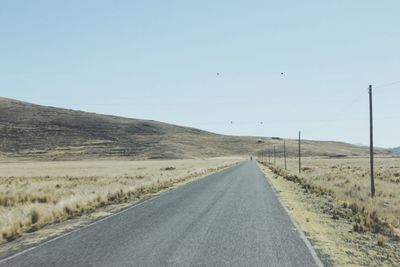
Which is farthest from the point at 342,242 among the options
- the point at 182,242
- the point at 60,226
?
the point at 60,226

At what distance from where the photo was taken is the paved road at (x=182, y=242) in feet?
30.8

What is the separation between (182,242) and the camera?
11.3m

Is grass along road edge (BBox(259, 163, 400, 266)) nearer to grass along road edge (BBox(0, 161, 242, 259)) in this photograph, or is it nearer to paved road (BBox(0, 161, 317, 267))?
paved road (BBox(0, 161, 317, 267))

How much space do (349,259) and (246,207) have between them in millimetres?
9931

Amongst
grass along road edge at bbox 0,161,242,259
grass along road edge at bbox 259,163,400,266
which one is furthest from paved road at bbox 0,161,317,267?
grass along road edge at bbox 0,161,242,259

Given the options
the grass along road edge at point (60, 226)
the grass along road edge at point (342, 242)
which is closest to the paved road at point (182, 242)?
the grass along road edge at point (342, 242)

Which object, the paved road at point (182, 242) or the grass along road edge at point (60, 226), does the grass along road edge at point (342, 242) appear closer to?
the paved road at point (182, 242)

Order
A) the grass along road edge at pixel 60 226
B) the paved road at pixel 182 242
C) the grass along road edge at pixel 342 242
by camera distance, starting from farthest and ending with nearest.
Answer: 1. the grass along road edge at pixel 60 226
2. the grass along road edge at pixel 342 242
3. the paved road at pixel 182 242

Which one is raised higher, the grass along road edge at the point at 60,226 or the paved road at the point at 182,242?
the paved road at the point at 182,242

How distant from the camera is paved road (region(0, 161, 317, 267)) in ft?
30.8

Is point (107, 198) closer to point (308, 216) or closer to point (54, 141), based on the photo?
point (308, 216)

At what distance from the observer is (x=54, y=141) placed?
185500 millimetres

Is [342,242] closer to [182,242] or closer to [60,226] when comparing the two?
[182,242]

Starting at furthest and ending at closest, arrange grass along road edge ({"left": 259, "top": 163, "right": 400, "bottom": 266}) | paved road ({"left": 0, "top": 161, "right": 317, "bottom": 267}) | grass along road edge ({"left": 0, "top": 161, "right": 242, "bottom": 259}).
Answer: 1. grass along road edge ({"left": 0, "top": 161, "right": 242, "bottom": 259})
2. grass along road edge ({"left": 259, "top": 163, "right": 400, "bottom": 266})
3. paved road ({"left": 0, "top": 161, "right": 317, "bottom": 267})
